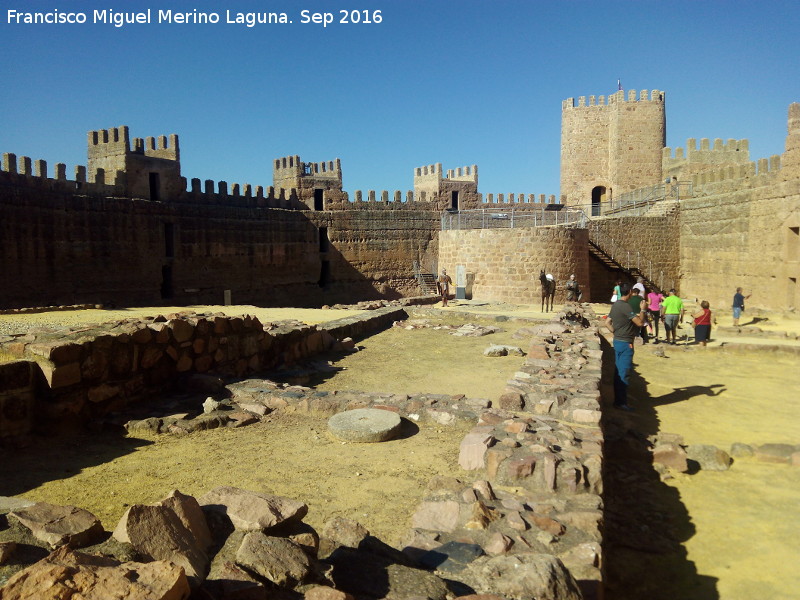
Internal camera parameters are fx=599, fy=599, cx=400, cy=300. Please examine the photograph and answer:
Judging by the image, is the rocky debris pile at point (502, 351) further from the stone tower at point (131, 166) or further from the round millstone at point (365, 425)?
the stone tower at point (131, 166)

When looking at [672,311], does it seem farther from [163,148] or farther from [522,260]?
[163,148]

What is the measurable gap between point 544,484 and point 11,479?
3745 mm

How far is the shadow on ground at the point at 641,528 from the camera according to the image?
4047 millimetres

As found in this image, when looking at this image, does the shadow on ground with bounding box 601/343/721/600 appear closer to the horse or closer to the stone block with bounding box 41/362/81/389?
the stone block with bounding box 41/362/81/389

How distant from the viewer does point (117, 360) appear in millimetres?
6039

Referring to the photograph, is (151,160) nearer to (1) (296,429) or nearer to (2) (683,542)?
(1) (296,429)

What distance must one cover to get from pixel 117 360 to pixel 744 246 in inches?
885

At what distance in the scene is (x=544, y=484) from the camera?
4.00 meters

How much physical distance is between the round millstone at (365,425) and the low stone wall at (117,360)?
224 centimetres

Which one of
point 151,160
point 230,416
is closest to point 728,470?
point 230,416

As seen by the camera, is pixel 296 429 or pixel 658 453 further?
pixel 658 453

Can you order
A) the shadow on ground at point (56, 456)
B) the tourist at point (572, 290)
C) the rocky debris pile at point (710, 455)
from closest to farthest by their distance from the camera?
the shadow on ground at point (56, 456), the rocky debris pile at point (710, 455), the tourist at point (572, 290)

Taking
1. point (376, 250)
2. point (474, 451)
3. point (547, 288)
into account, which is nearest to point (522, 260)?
point (547, 288)

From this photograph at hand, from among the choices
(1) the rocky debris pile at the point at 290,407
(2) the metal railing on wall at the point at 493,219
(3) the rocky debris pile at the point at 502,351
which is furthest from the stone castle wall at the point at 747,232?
(1) the rocky debris pile at the point at 290,407
